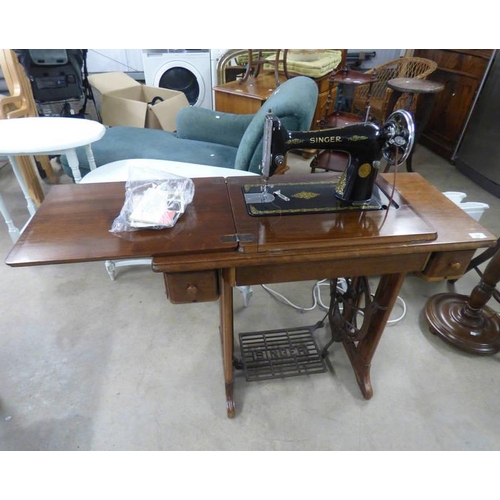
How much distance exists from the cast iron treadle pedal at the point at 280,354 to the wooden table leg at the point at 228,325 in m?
0.15

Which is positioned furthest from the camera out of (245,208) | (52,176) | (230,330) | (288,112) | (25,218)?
(52,176)

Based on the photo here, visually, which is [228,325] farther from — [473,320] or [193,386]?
[473,320]

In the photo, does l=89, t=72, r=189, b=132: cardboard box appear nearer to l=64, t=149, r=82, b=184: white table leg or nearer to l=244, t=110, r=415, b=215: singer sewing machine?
l=64, t=149, r=82, b=184: white table leg

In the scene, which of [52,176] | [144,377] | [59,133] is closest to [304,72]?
[59,133]

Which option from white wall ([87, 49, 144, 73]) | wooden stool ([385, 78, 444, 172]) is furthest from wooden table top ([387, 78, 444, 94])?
white wall ([87, 49, 144, 73])

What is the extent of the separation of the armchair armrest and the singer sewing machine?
147 cm

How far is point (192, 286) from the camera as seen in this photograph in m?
0.86

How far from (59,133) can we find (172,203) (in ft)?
3.36

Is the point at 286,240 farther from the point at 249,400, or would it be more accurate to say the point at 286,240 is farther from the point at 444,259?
the point at 249,400

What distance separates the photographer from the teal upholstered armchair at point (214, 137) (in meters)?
1.61

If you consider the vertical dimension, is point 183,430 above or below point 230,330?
below

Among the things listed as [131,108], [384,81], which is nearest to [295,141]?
[131,108]

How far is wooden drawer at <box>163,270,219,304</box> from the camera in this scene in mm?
845

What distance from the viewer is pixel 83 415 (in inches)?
51.5
